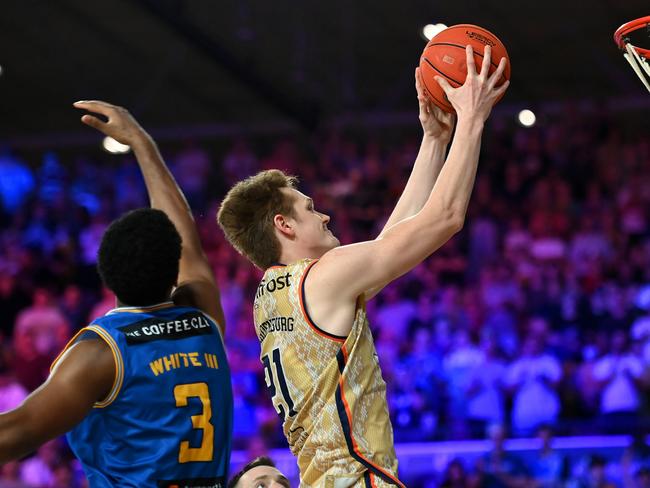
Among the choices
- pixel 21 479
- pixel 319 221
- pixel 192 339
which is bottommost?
pixel 21 479

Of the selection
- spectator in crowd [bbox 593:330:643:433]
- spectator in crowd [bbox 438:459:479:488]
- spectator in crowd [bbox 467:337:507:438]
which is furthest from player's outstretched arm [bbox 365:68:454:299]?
spectator in crowd [bbox 467:337:507:438]

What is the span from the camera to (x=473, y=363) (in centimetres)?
1109

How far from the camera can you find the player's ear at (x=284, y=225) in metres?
3.98

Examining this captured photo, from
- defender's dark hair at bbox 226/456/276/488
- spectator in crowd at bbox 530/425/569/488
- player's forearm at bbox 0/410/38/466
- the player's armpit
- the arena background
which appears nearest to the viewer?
player's forearm at bbox 0/410/38/466

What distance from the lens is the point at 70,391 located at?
300cm

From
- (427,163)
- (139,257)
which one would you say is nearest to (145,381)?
(139,257)

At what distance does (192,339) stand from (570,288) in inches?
359

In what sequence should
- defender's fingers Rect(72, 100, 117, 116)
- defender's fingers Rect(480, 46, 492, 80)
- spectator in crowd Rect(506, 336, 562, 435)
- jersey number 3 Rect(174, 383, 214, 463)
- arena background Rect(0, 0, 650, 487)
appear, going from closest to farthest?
jersey number 3 Rect(174, 383, 214, 463) < defender's fingers Rect(480, 46, 492, 80) < defender's fingers Rect(72, 100, 117, 116) < spectator in crowd Rect(506, 336, 562, 435) < arena background Rect(0, 0, 650, 487)

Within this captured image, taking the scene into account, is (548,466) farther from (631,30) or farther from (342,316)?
(342,316)

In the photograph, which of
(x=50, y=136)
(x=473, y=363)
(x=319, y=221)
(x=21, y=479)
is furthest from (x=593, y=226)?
(x=50, y=136)

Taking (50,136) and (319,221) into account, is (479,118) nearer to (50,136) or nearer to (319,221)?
(319,221)

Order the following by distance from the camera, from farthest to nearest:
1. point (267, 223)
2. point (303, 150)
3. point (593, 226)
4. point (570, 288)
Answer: point (303, 150)
point (593, 226)
point (570, 288)
point (267, 223)

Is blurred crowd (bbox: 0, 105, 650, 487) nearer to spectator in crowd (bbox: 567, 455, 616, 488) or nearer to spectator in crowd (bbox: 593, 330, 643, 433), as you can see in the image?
spectator in crowd (bbox: 593, 330, 643, 433)

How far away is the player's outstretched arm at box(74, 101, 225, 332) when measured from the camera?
3.77 m
